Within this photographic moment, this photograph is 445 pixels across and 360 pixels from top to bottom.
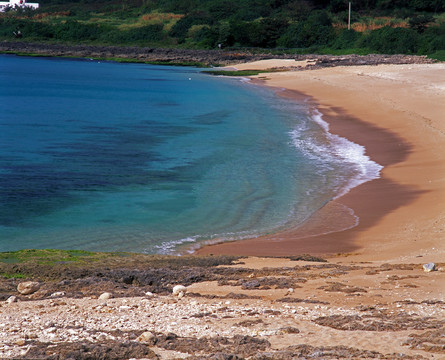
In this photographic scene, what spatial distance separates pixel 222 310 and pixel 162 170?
40.0 feet

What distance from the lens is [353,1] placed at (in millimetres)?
98438

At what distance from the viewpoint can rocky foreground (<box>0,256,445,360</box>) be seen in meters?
5.21

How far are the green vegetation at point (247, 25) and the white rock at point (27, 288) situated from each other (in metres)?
57.0

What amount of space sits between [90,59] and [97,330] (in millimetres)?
84211

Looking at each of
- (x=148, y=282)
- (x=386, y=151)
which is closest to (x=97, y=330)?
(x=148, y=282)

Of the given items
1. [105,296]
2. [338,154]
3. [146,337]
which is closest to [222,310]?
[146,337]

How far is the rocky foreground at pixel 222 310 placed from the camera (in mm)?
5207

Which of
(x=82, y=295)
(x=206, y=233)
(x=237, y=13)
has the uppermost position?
(x=237, y=13)

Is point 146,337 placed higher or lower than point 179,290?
higher

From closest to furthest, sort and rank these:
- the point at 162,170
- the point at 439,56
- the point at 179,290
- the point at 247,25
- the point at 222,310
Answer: the point at 222,310 → the point at 179,290 → the point at 162,170 → the point at 439,56 → the point at 247,25

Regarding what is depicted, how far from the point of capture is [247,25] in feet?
279

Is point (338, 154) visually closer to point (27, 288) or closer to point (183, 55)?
point (27, 288)

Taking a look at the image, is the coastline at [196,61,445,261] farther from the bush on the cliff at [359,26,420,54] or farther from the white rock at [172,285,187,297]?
the bush on the cliff at [359,26,420,54]

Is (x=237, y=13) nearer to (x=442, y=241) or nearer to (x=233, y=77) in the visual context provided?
(x=233, y=77)
